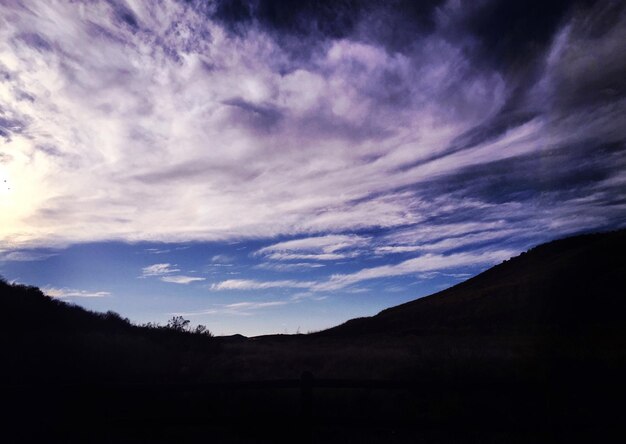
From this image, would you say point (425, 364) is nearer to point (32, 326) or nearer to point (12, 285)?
point (32, 326)

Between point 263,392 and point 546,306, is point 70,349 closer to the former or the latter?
point 263,392

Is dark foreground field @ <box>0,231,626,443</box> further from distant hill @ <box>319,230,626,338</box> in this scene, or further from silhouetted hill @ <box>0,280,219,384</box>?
distant hill @ <box>319,230,626,338</box>

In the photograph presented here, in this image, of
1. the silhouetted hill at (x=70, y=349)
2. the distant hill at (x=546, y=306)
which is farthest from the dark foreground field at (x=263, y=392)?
the distant hill at (x=546, y=306)

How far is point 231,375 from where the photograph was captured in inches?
652

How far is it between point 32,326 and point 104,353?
4.04 metres

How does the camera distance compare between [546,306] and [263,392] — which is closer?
[263,392]

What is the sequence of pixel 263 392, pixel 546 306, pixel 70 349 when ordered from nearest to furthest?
pixel 263 392, pixel 70 349, pixel 546 306

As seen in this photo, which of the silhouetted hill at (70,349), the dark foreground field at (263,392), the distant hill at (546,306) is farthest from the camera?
the distant hill at (546,306)

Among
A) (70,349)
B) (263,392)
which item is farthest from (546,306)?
(70,349)

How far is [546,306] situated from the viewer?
5609cm

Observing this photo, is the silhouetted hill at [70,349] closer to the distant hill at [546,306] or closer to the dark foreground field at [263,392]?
the dark foreground field at [263,392]

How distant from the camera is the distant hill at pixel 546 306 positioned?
156 ft

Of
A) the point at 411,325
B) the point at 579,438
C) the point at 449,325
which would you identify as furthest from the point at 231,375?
the point at 411,325

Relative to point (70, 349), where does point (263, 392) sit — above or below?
below
